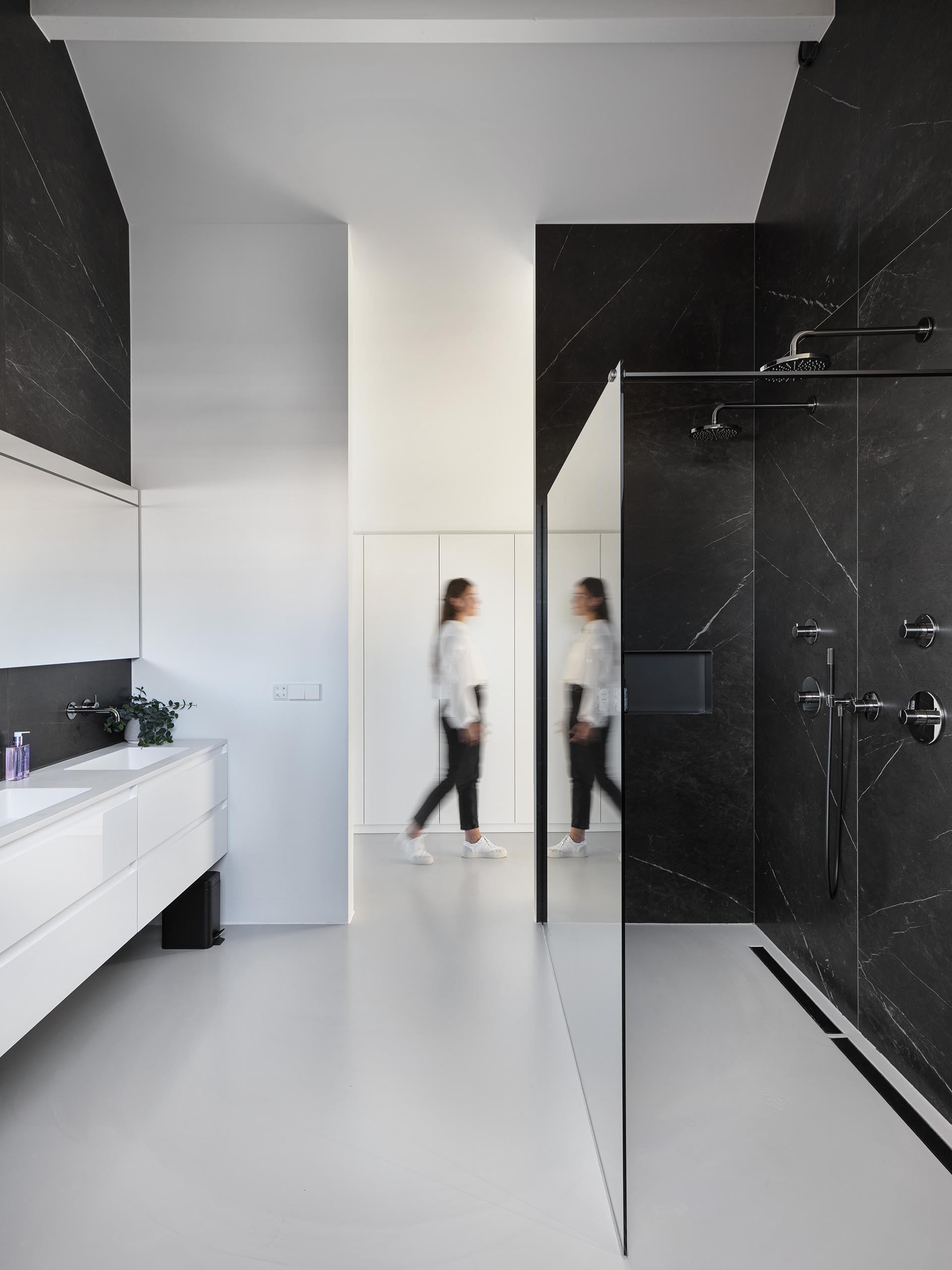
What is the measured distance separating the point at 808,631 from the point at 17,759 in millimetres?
2715

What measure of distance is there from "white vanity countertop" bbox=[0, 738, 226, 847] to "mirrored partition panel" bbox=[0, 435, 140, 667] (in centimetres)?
38

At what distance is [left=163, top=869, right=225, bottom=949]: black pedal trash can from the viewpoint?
125 inches

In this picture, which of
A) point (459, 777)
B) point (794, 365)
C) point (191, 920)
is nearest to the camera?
point (794, 365)

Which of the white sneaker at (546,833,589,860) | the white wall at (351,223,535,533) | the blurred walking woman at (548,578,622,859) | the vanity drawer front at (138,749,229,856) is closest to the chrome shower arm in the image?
the blurred walking woman at (548,578,622,859)

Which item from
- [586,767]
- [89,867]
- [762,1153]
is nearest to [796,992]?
[762,1153]

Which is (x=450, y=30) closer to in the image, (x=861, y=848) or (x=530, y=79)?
(x=530, y=79)

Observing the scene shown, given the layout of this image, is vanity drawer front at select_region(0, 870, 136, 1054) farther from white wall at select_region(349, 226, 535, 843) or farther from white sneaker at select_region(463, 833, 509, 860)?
white sneaker at select_region(463, 833, 509, 860)

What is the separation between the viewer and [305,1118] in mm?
2021

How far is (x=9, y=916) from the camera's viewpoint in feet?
6.00

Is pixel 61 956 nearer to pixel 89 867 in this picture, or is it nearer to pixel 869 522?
pixel 89 867

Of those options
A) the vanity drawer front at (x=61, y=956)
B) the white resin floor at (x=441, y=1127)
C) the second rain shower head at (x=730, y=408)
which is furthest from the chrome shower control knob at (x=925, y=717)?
the vanity drawer front at (x=61, y=956)

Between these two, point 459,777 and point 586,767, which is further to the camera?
point 459,777

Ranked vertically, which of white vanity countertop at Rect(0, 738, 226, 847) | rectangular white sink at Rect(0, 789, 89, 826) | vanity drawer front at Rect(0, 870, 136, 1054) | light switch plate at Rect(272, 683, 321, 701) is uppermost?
light switch plate at Rect(272, 683, 321, 701)

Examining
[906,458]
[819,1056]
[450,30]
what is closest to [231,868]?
[819,1056]
